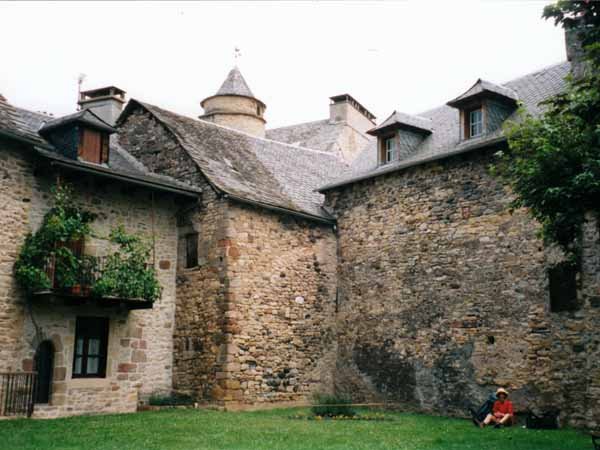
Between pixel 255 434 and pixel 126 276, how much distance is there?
5282mm

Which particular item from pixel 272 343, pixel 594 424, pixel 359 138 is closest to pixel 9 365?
pixel 272 343

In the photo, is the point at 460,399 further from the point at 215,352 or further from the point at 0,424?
the point at 0,424

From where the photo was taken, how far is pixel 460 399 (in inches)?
658

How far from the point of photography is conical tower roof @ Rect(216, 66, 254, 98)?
3522 cm

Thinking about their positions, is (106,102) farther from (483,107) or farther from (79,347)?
(483,107)

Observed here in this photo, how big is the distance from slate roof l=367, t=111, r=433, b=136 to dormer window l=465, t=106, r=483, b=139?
192 centimetres

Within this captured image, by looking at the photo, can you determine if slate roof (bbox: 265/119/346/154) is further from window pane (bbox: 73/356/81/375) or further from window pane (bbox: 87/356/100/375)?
window pane (bbox: 73/356/81/375)

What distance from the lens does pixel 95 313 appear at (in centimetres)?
1605

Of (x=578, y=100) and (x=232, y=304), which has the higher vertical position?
(x=578, y=100)

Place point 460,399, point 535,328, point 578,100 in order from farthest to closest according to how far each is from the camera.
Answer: point 460,399 → point 535,328 → point 578,100

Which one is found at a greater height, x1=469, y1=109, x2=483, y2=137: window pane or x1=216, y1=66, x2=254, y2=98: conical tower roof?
x1=216, y1=66, x2=254, y2=98: conical tower roof

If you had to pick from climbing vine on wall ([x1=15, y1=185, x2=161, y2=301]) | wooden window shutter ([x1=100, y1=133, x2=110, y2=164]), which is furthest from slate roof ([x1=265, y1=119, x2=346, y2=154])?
climbing vine on wall ([x1=15, y1=185, x2=161, y2=301])

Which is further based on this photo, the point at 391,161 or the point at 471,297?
the point at 391,161

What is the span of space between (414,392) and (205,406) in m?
5.35
